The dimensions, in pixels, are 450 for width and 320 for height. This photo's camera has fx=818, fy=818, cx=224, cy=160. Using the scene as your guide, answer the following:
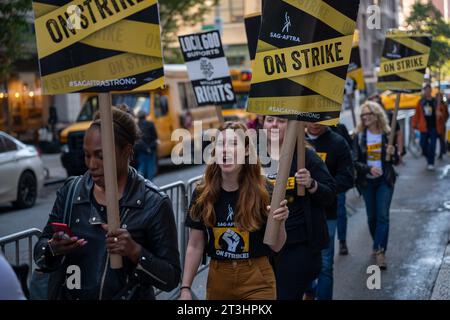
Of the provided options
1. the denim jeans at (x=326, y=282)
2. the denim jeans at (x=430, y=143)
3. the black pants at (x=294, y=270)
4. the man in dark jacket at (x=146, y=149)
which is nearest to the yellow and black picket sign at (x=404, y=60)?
the denim jeans at (x=326, y=282)

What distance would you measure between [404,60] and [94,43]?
7.84 m

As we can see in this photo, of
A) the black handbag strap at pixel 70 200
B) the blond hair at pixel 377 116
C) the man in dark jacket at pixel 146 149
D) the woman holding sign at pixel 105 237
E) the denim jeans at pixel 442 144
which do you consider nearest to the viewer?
the woman holding sign at pixel 105 237

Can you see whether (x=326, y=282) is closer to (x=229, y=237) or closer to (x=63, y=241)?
(x=229, y=237)

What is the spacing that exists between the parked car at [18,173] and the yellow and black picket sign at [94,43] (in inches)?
437

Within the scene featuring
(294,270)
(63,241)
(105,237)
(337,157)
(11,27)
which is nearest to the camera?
(63,241)

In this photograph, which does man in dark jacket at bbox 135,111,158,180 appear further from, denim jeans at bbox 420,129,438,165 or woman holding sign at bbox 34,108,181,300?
woman holding sign at bbox 34,108,181,300

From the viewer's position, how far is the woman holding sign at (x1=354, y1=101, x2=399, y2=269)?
29.3 ft

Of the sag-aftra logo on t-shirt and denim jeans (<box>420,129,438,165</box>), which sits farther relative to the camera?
denim jeans (<box>420,129,438,165</box>)

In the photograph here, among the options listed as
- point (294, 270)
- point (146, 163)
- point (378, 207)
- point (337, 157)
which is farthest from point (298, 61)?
point (146, 163)

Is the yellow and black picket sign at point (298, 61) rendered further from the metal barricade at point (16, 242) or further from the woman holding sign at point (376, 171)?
the woman holding sign at point (376, 171)

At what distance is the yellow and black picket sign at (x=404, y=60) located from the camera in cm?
1078

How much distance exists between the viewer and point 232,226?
4668mm

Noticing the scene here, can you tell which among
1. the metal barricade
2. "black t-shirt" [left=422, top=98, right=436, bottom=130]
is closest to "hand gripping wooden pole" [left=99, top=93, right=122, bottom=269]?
the metal barricade
